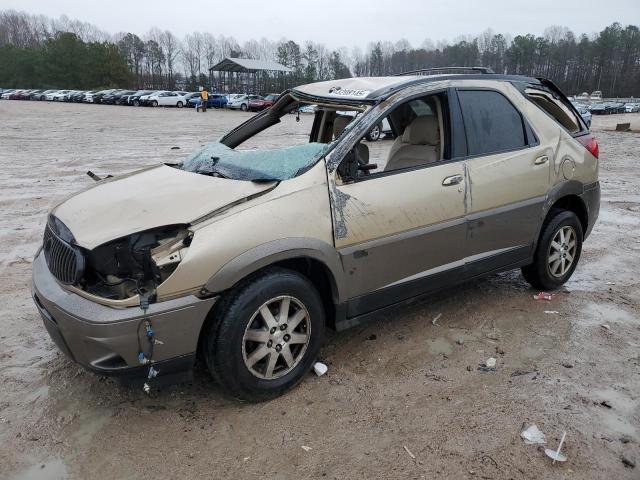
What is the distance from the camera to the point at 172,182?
11.6 ft

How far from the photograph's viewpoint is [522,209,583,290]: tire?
472 cm

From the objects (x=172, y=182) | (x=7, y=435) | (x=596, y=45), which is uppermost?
(x=596, y=45)

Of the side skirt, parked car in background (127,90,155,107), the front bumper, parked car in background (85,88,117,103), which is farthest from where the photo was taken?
parked car in background (85,88,117,103)

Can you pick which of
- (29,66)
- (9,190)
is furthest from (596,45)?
(9,190)

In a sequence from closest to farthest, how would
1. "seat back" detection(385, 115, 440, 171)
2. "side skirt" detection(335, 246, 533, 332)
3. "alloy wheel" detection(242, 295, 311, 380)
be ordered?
"alloy wheel" detection(242, 295, 311, 380) < "side skirt" detection(335, 246, 533, 332) < "seat back" detection(385, 115, 440, 171)

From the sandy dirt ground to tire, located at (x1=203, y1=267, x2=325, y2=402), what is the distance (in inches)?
6.6

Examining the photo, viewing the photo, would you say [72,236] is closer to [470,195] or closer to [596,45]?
[470,195]

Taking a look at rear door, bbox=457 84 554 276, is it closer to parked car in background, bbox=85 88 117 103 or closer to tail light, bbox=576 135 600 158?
tail light, bbox=576 135 600 158

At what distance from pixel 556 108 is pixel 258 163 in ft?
9.74

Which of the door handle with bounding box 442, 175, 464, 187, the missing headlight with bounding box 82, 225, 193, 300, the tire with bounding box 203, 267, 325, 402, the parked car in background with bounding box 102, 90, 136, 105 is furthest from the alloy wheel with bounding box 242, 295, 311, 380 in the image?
the parked car in background with bounding box 102, 90, 136, 105

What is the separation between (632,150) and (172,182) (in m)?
18.1

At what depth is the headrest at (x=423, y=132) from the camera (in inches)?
163

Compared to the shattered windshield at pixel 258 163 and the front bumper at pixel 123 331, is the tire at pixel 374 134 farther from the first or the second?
the front bumper at pixel 123 331

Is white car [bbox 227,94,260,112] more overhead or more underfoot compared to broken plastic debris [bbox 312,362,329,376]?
more overhead
